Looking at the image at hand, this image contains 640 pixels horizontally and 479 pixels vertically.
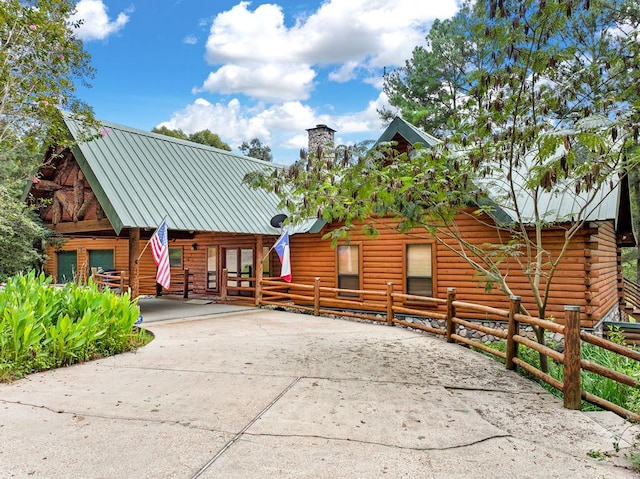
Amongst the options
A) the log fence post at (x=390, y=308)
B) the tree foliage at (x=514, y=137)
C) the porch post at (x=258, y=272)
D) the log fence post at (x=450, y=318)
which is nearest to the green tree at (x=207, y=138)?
the porch post at (x=258, y=272)

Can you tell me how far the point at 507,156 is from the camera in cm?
599

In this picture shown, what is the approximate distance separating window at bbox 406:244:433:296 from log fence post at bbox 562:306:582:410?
7.28m

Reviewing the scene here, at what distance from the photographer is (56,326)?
6.03 metres

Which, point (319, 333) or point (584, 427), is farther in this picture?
point (319, 333)

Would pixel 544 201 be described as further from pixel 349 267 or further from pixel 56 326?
pixel 56 326

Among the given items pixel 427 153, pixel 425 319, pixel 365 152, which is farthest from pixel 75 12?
pixel 425 319

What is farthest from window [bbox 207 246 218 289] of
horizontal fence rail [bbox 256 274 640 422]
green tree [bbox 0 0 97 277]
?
green tree [bbox 0 0 97 277]

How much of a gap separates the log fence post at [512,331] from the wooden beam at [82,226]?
8.94 metres

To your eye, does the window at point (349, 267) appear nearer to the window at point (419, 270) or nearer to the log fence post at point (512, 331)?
the window at point (419, 270)

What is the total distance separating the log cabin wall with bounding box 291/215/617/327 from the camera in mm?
9750

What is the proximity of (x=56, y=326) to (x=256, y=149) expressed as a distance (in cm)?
3691

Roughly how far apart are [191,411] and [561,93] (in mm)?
5641

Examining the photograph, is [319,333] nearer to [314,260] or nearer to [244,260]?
[314,260]

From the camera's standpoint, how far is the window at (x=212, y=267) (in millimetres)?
16136
